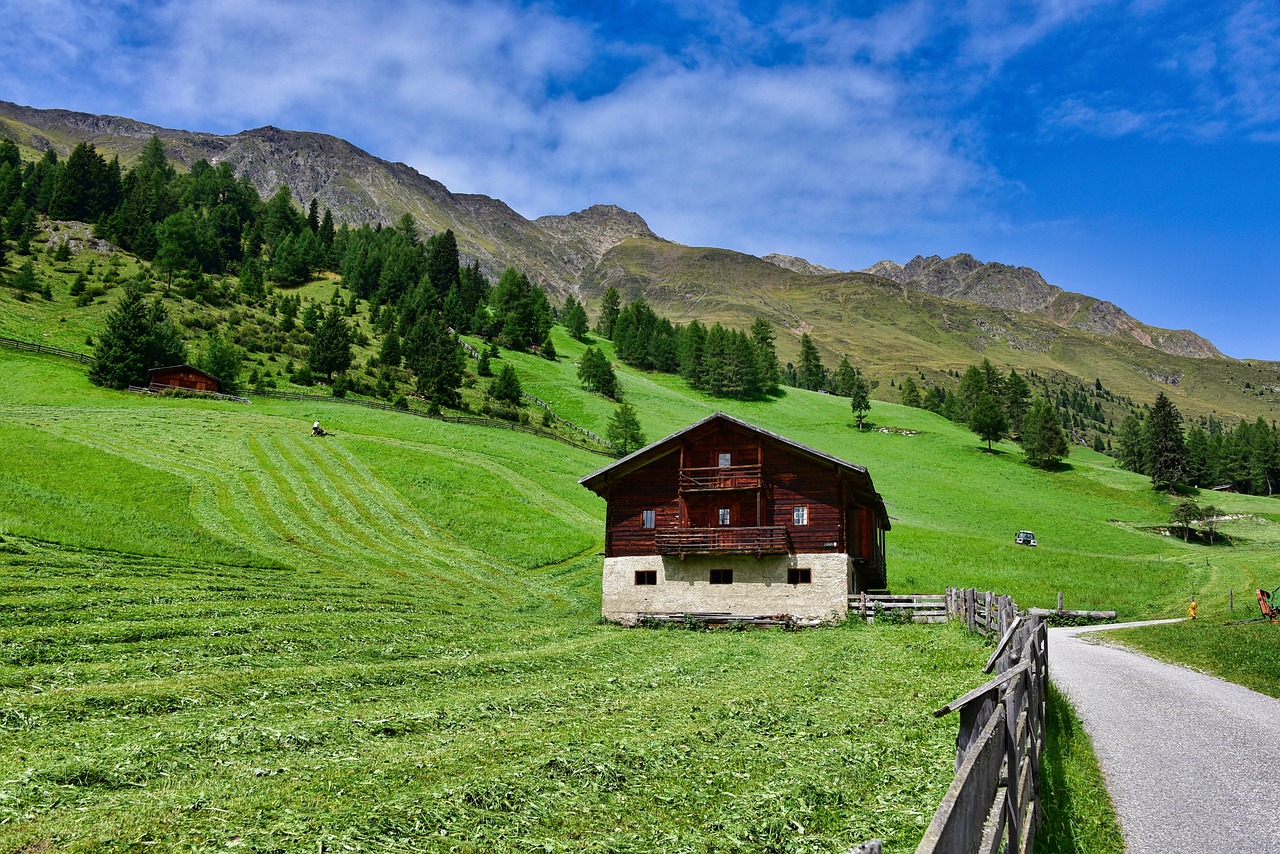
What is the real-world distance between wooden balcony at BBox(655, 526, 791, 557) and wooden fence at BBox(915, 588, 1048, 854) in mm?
22631

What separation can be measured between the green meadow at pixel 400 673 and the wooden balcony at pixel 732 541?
402 cm

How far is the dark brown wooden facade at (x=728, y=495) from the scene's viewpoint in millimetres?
35344

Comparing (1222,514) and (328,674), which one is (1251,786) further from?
A: (1222,514)

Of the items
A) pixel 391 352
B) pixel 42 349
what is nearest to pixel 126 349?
pixel 42 349

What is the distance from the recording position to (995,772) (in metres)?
6.56

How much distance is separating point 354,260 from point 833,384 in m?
121

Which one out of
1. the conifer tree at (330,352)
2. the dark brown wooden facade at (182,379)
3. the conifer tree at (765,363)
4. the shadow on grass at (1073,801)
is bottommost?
the shadow on grass at (1073,801)

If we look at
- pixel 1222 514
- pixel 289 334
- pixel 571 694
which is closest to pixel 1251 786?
pixel 571 694

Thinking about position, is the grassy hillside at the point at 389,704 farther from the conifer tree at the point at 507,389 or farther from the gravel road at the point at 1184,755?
the conifer tree at the point at 507,389

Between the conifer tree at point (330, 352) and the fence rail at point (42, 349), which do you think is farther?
the conifer tree at point (330, 352)

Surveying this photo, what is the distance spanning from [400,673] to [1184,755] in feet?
52.5

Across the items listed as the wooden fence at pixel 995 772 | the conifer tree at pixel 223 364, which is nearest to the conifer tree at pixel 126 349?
the conifer tree at pixel 223 364

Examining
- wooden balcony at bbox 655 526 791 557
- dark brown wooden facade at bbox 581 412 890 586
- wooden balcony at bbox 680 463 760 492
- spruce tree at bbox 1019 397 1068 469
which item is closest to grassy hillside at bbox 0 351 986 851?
wooden balcony at bbox 655 526 791 557

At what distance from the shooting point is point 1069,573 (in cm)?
5594
